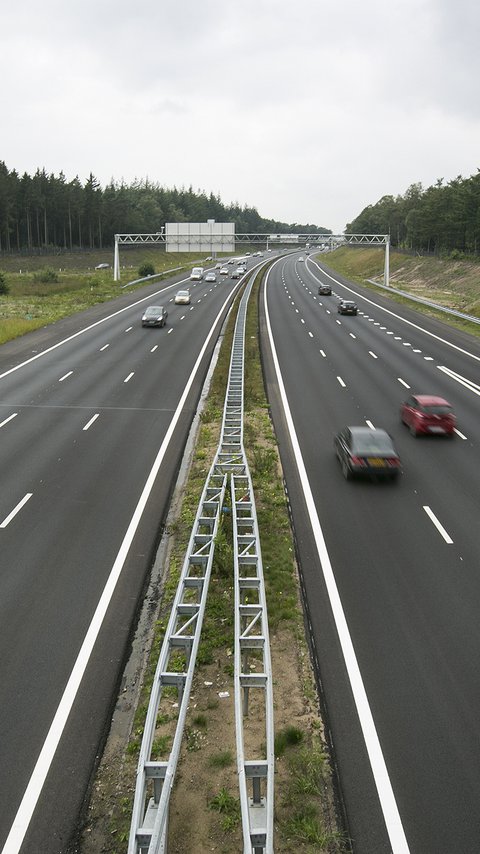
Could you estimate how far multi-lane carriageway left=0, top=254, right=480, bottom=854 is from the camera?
28.8ft

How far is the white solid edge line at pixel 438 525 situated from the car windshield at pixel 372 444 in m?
2.54

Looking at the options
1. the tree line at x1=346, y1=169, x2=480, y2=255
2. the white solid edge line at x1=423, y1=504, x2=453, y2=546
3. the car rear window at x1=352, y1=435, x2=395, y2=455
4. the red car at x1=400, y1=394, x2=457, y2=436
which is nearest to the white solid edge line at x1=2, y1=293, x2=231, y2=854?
the car rear window at x1=352, y1=435, x2=395, y2=455

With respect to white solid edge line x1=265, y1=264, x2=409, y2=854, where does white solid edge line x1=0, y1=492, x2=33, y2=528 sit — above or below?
above

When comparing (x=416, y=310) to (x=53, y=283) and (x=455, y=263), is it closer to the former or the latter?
Answer: (x=455, y=263)

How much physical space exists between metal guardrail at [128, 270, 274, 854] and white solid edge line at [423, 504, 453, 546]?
16.5 feet

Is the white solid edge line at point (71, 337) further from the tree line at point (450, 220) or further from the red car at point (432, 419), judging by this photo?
the tree line at point (450, 220)

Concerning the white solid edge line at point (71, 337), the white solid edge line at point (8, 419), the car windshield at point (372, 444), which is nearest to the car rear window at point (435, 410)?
the car windshield at point (372, 444)

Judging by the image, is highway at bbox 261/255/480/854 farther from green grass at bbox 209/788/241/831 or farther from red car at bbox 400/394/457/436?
green grass at bbox 209/788/241/831

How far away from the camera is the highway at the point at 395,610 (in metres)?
8.53

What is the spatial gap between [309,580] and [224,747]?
17.3 feet

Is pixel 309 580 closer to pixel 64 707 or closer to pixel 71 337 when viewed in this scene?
pixel 64 707

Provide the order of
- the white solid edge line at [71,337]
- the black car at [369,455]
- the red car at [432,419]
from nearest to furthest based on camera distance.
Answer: the black car at [369,455], the red car at [432,419], the white solid edge line at [71,337]

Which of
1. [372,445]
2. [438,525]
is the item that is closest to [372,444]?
[372,445]

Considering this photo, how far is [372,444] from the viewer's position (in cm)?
2038
